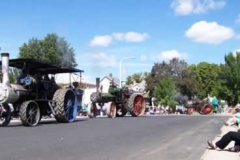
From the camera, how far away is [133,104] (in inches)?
1278

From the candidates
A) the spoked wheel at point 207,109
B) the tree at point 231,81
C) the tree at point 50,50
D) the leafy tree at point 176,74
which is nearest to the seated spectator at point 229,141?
the spoked wheel at point 207,109

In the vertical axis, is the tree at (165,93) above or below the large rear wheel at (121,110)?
above

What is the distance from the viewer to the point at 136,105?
33281 millimetres

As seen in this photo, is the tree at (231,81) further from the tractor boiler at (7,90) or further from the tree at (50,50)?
the tractor boiler at (7,90)

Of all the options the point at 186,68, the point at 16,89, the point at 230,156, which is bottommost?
the point at 230,156

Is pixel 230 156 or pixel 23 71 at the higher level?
pixel 23 71

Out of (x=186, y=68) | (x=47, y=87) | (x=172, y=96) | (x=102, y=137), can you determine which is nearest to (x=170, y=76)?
(x=186, y=68)

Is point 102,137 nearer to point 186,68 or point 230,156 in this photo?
point 230,156

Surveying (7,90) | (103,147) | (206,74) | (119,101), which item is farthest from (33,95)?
(206,74)

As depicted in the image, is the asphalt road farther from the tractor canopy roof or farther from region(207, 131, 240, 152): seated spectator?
the tractor canopy roof

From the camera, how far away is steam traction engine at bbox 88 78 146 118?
3212cm

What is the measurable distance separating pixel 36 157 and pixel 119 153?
214 centimetres

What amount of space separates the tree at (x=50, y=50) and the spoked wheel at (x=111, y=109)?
34.8 metres

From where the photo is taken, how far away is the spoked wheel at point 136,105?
1264 inches
